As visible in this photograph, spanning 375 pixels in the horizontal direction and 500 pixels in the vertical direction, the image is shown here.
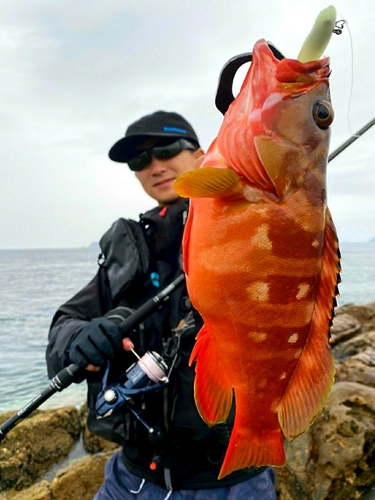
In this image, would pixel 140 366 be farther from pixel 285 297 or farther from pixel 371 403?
pixel 371 403

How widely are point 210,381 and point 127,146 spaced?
1.94m

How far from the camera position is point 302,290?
154cm

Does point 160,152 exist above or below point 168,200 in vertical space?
above

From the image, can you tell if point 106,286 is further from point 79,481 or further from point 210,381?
point 79,481

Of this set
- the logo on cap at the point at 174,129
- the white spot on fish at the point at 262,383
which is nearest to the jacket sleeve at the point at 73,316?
the logo on cap at the point at 174,129

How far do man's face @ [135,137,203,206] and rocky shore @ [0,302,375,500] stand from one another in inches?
122

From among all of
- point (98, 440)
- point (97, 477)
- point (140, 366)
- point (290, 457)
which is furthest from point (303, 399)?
point (98, 440)

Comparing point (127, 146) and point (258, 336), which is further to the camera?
point (127, 146)

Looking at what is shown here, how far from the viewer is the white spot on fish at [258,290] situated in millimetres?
1514

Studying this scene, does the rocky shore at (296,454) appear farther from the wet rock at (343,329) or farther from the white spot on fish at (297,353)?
the white spot on fish at (297,353)

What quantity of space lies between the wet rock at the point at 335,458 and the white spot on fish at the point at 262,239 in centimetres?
379

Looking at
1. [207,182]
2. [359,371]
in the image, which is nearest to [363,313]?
[359,371]

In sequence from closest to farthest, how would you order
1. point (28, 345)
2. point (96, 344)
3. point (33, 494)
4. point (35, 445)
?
point (96, 344) < point (33, 494) < point (35, 445) < point (28, 345)

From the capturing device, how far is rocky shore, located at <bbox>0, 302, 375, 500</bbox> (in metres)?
4.48
